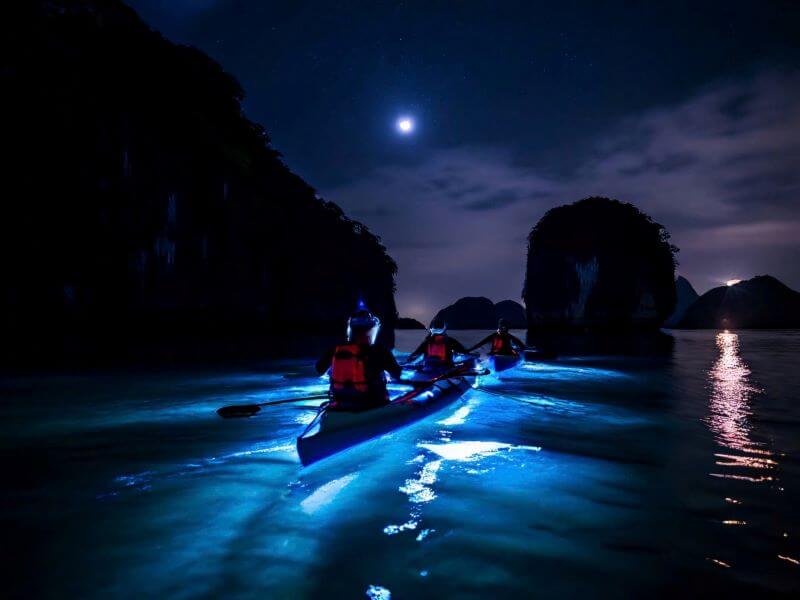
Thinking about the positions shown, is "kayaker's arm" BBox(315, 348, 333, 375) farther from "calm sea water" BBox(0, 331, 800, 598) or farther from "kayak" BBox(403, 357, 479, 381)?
"kayak" BBox(403, 357, 479, 381)

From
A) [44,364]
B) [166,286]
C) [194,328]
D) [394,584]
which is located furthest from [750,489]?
[194,328]

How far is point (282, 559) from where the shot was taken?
311cm

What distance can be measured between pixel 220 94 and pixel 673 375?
31.1 metres

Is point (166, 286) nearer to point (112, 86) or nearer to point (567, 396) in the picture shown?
point (112, 86)

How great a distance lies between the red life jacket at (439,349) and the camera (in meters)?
11.7

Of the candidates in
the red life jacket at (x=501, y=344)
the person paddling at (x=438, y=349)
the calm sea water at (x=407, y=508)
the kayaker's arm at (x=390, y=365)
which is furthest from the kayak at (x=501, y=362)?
the kayaker's arm at (x=390, y=365)

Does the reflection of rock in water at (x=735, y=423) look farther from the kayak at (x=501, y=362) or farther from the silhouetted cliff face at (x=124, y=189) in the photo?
the silhouetted cliff face at (x=124, y=189)

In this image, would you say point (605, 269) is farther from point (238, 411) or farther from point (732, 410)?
point (238, 411)

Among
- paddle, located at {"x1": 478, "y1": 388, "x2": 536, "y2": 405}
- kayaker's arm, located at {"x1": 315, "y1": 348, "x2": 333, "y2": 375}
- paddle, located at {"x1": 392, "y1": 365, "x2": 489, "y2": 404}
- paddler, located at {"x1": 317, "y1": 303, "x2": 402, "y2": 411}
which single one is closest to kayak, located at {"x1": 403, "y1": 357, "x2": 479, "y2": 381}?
paddle, located at {"x1": 392, "y1": 365, "x2": 489, "y2": 404}

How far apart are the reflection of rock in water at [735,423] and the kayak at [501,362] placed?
629 cm

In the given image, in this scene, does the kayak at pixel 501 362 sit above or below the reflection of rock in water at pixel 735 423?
above

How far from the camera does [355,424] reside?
223 inches

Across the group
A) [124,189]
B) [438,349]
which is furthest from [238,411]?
[124,189]

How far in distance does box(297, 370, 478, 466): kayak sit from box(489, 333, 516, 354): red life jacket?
8.31 m
